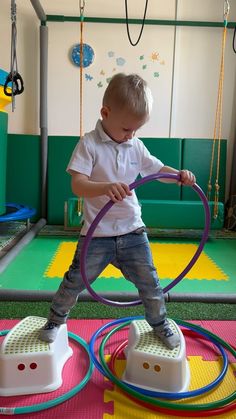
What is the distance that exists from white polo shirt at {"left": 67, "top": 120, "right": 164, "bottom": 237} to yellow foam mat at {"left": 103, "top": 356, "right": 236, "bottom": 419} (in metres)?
0.62

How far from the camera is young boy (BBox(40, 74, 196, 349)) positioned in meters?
1.39

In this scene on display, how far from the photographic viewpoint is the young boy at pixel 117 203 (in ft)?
4.56

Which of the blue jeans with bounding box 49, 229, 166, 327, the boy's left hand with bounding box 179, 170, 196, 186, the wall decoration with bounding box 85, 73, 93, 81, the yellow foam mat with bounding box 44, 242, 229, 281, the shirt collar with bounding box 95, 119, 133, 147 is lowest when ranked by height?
the yellow foam mat with bounding box 44, 242, 229, 281

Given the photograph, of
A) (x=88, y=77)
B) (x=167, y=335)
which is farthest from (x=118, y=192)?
(x=88, y=77)

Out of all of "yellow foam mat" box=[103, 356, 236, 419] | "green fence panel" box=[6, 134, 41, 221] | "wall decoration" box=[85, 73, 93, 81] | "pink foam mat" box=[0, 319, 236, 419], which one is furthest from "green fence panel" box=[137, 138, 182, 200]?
"yellow foam mat" box=[103, 356, 236, 419]

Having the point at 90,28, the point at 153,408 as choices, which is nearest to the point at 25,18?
the point at 90,28

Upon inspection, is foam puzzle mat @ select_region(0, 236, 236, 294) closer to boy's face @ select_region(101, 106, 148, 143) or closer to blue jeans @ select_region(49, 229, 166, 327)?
blue jeans @ select_region(49, 229, 166, 327)

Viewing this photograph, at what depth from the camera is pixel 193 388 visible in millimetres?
1467

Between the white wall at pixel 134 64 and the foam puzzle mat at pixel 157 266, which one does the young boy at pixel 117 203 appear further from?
the white wall at pixel 134 64

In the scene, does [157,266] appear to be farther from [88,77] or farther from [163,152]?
[88,77]

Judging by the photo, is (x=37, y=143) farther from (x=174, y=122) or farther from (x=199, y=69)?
(x=199, y=69)

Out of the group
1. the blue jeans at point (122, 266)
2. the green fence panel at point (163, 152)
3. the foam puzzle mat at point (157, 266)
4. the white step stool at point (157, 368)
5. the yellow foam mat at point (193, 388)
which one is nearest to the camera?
the yellow foam mat at point (193, 388)

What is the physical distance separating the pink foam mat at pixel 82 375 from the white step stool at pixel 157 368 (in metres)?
0.14

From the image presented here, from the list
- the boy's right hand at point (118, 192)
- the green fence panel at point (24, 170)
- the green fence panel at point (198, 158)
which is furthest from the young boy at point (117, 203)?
the green fence panel at point (24, 170)
